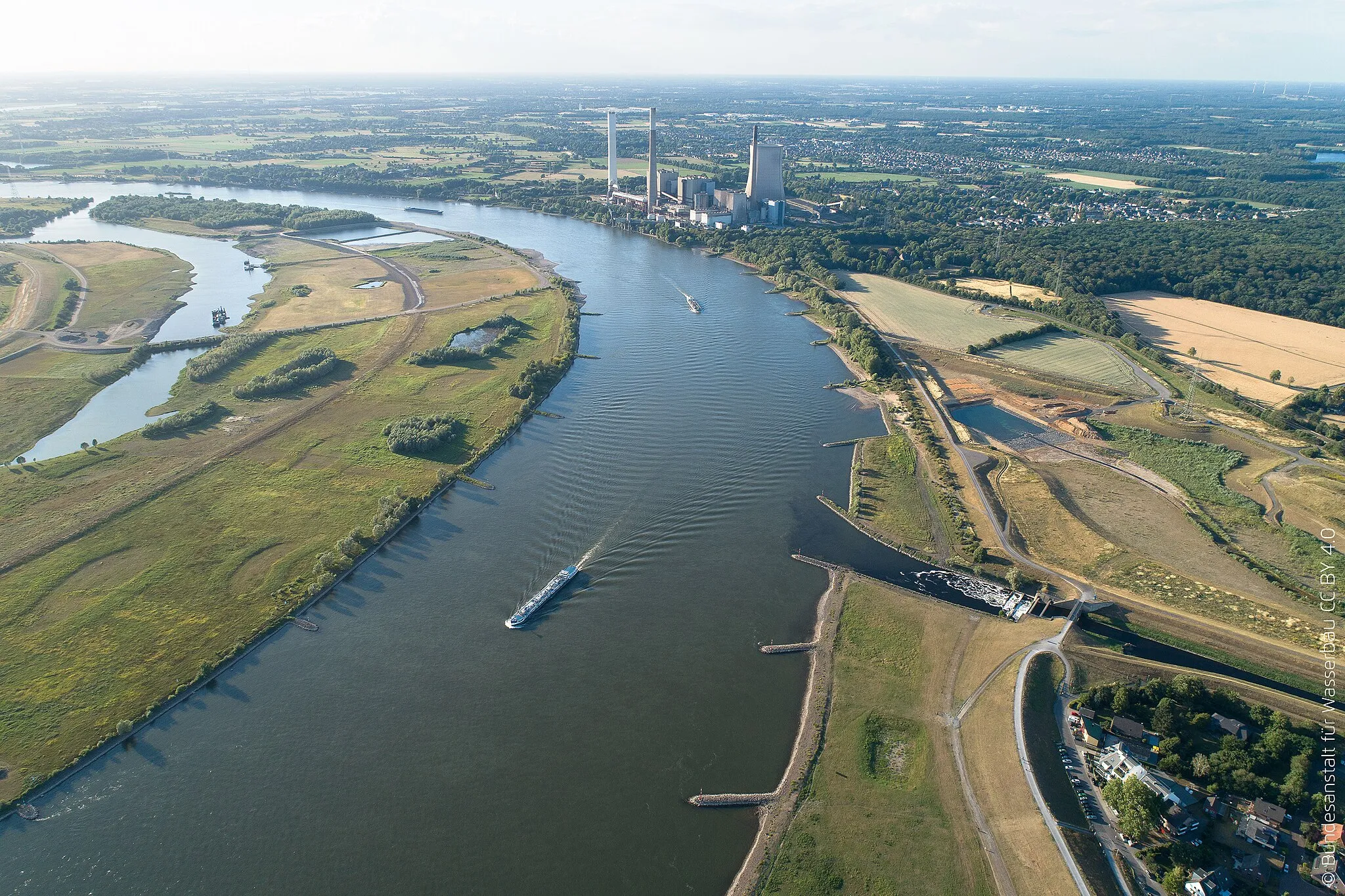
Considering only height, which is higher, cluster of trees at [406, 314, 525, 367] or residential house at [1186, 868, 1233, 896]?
cluster of trees at [406, 314, 525, 367]

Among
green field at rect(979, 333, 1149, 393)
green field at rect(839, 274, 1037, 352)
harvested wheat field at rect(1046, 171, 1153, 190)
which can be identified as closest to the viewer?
green field at rect(979, 333, 1149, 393)

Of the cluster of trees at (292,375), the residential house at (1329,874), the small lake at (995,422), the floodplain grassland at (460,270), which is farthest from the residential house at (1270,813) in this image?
the floodplain grassland at (460,270)

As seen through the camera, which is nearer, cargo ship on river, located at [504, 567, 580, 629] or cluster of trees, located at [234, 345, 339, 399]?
cargo ship on river, located at [504, 567, 580, 629]

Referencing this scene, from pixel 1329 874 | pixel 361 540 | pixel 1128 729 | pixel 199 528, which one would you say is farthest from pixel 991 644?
pixel 199 528

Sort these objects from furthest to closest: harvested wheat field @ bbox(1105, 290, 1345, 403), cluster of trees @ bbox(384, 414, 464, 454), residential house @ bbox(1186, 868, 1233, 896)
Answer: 1. harvested wheat field @ bbox(1105, 290, 1345, 403)
2. cluster of trees @ bbox(384, 414, 464, 454)
3. residential house @ bbox(1186, 868, 1233, 896)

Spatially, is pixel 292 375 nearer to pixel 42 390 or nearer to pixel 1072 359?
pixel 42 390

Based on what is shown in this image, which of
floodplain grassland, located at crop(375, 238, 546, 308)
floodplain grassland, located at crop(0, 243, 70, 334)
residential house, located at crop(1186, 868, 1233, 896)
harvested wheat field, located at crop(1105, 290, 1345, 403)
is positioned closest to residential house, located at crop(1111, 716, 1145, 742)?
residential house, located at crop(1186, 868, 1233, 896)

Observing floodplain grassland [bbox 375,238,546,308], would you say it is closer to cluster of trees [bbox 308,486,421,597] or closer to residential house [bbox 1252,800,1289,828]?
cluster of trees [bbox 308,486,421,597]
